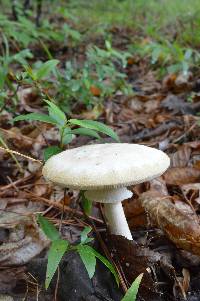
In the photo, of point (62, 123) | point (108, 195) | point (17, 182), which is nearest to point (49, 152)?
point (62, 123)

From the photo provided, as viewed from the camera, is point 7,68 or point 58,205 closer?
point 58,205

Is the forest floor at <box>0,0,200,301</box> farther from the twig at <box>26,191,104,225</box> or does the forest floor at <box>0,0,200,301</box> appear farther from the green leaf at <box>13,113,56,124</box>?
the green leaf at <box>13,113,56,124</box>

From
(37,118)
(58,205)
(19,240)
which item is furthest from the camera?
(58,205)

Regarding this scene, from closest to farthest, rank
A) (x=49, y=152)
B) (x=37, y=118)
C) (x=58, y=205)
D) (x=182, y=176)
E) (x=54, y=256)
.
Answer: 1. (x=54, y=256)
2. (x=37, y=118)
3. (x=49, y=152)
4. (x=58, y=205)
5. (x=182, y=176)

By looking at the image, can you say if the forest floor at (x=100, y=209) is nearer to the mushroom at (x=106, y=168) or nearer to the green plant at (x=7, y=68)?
the green plant at (x=7, y=68)

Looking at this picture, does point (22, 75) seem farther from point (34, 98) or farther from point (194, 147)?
point (34, 98)

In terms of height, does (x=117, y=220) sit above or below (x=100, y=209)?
above

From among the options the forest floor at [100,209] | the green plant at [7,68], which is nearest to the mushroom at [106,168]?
the forest floor at [100,209]

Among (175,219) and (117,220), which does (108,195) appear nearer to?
(117,220)
